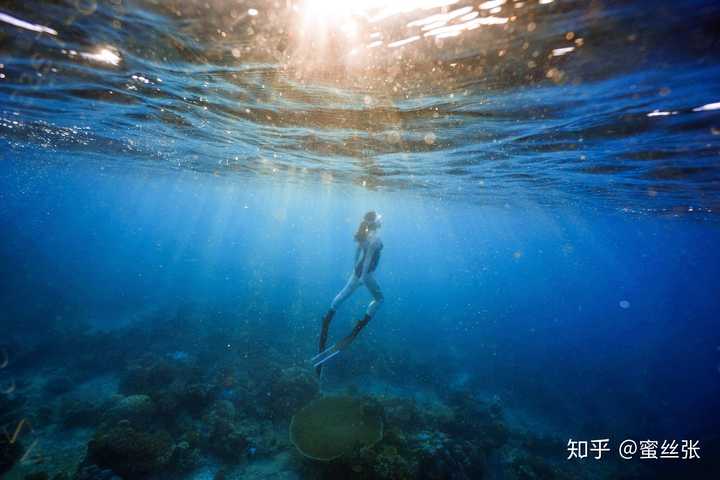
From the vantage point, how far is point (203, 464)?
356 inches

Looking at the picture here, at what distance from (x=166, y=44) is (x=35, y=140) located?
22.4m

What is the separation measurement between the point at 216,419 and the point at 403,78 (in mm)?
11089

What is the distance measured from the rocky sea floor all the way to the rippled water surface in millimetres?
8596

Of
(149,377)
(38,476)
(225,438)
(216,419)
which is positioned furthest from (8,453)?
(225,438)

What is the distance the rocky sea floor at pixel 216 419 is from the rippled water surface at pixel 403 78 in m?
8.60

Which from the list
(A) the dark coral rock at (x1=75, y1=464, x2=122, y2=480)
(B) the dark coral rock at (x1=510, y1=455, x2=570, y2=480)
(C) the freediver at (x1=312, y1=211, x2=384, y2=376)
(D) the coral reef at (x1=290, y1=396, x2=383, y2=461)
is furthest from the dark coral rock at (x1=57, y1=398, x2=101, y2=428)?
(B) the dark coral rock at (x1=510, y1=455, x2=570, y2=480)

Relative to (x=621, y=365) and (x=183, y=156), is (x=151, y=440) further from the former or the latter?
(x=621, y=365)

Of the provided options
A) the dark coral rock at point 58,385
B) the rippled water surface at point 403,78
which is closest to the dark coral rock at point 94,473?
the dark coral rock at point 58,385

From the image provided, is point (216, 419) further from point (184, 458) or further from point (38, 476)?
point (38, 476)

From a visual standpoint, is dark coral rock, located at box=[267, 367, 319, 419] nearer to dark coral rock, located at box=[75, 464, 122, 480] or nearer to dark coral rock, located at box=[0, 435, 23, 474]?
dark coral rock, located at box=[75, 464, 122, 480]

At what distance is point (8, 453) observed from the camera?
838 cm

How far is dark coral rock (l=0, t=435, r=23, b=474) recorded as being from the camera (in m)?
8.18

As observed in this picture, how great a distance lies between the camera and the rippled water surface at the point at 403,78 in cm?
471

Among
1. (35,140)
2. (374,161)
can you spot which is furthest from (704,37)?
(35,140)
